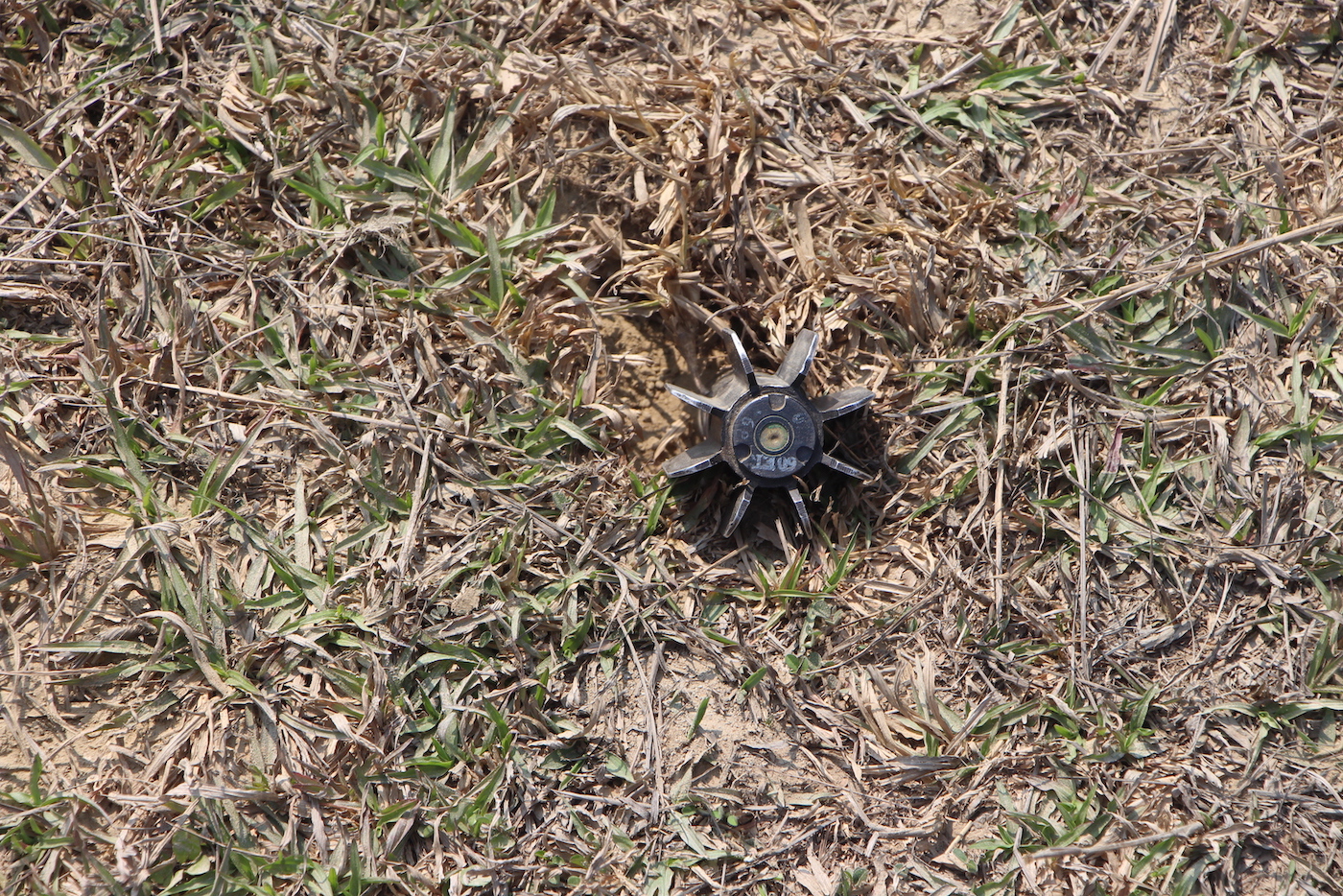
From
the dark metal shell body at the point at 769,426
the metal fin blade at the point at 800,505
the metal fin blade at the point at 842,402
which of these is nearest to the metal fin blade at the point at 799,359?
the dark metal shell body at the point at 769,426

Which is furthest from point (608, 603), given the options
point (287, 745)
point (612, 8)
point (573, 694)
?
point (612, 8)

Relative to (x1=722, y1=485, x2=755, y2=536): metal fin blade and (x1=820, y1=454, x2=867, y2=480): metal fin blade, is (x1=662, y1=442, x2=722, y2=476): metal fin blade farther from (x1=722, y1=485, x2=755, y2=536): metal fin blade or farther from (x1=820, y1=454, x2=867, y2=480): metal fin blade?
(x1=820, y1=454, x2=867, y2=480): metal fin blade

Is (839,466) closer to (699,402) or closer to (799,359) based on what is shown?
(799,359)

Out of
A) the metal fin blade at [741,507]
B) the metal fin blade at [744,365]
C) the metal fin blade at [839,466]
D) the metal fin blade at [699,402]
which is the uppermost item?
the metal fin blade at [744,365]

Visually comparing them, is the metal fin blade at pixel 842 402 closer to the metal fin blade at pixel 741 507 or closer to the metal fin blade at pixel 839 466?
the metal fin blade at pixel 839 466

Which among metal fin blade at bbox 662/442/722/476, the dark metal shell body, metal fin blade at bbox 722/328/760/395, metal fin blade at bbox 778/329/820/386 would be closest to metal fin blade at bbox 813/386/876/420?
the dark metal shell body

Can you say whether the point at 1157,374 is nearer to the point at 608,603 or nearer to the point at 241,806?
the point at 608,603
